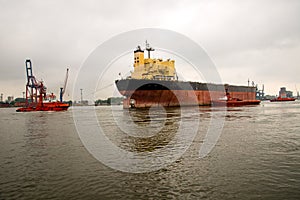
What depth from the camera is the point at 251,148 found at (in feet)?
24.5

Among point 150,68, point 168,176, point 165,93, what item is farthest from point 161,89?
point 168,176

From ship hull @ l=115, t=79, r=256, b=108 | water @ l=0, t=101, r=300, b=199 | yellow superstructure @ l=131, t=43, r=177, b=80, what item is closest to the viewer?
water @ l=0, t=101, r=300, b=199

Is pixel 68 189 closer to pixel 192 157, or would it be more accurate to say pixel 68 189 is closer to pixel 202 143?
pixel 192 157

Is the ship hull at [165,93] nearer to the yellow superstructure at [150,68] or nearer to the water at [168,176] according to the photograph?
the yellow superstructure at [150,68]

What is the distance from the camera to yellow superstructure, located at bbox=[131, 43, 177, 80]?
43250 mm

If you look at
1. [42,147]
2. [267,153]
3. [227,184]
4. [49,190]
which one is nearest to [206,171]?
[227,184]

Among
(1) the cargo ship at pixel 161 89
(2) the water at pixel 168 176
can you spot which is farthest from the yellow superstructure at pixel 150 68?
(2) the water at pixel 168 176

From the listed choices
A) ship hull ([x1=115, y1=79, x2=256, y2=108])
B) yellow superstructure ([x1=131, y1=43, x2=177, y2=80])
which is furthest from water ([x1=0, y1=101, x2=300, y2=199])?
yellow superstructure ([x1=131, y1=43, x2=177, y2=80])

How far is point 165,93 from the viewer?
3875 centimetres

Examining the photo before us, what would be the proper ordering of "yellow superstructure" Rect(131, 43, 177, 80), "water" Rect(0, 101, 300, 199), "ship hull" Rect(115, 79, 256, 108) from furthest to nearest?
1. "yellow superstructure" Rect(131, 43, 177, 80)
2. "ship hull" Rect(115, 79, 256, 108)
3. "water" Rect(0, 101, 300, 199)

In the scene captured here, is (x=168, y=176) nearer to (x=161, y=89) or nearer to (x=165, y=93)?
(x=161, y=89)

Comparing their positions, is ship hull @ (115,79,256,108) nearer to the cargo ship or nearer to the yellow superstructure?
the cargo ship

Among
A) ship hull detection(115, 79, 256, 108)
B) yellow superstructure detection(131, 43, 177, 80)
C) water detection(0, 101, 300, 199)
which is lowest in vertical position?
water detection(0, 101, 300, 199)

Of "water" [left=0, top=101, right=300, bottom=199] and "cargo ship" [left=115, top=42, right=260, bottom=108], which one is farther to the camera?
"cargo ship" [left=115, top=42, right=260, bottom=108]
